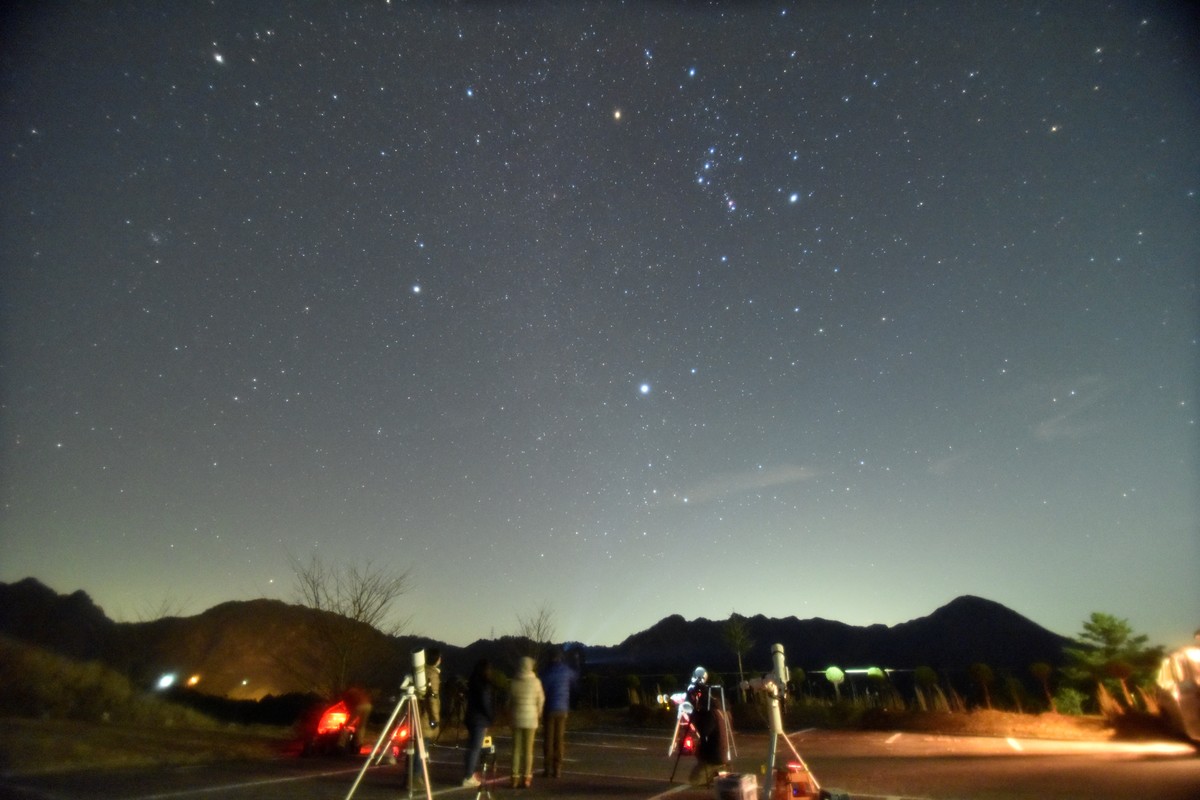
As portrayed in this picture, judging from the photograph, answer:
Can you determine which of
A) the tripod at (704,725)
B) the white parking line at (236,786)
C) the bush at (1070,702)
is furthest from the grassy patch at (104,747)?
the bush at (1070,702)

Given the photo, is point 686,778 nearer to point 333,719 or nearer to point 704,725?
point 704,725

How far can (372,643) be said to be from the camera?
25.3m

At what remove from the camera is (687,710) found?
914 cm

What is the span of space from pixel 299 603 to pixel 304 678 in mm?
2697

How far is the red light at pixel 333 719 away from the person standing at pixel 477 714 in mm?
4117

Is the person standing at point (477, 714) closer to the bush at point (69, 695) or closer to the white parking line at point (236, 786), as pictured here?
the white parking line at point (236, 786)

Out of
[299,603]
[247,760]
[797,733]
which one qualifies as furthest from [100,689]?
[797,733]

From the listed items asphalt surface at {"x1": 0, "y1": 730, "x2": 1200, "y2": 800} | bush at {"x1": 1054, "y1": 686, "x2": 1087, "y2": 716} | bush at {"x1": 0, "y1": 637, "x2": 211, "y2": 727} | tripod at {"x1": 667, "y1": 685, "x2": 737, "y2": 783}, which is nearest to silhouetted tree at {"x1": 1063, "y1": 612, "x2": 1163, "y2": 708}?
bush at {"x1": 1054, "y1": 686, "x2": 1087, "y2": 716}

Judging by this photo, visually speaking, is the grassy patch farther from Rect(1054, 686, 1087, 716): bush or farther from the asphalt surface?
Rect(1054, 686, 1087, 716): bush

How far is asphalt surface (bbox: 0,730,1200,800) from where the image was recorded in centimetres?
773

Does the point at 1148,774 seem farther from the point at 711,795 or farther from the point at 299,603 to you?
the point at 299,603

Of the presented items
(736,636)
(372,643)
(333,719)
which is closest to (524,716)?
(333,719)

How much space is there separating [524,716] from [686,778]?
2333 mm

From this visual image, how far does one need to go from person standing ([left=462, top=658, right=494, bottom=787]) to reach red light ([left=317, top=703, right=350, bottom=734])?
412 cm
